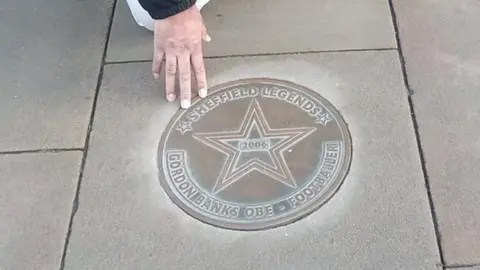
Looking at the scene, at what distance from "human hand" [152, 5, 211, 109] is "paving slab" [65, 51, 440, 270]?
0.30 ft

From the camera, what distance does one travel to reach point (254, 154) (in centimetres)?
177

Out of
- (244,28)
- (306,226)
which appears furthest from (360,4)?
(306,226)

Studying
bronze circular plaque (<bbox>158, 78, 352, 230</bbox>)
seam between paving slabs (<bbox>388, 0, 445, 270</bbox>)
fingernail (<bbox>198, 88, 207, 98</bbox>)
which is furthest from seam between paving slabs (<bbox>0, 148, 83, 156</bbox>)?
seam between paving slabs (<bbox>388, 0, 445, 270</bbox>)

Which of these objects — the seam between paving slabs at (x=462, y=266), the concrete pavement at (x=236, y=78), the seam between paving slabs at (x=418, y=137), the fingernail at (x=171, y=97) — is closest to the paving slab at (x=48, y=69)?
the concrete pavement at (x=236, y=78)

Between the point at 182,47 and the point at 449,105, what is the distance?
744 millimetres

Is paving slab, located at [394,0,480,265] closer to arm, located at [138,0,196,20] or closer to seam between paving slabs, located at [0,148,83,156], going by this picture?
arm, located at [138,0,196,20]

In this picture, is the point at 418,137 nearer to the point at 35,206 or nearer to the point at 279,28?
the point at 279,28

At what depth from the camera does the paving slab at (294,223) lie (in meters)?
1.59

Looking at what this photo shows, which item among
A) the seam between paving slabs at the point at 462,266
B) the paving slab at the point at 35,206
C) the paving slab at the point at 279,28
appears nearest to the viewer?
the seam between paving slabs at the point at 462,266

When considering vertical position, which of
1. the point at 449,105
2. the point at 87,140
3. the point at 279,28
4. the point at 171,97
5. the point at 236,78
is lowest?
the point at 87,140

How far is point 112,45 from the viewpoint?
2.10 m

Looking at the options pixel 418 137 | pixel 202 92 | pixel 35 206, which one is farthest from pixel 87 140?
pixel 418 137

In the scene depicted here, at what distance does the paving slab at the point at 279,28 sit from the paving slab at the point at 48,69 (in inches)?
3.7

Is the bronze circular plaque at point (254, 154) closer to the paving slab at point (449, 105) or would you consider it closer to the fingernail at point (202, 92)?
the fingernail at point (202, 92)
